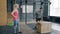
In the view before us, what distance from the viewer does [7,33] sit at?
8.45 metres

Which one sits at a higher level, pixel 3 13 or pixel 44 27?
pixel 3 13

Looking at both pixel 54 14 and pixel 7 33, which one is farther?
pixel 54 14

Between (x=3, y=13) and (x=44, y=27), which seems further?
(x=3, y=13)

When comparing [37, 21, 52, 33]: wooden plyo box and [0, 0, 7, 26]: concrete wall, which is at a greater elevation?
[0, 0, 7, 26]: concrete wall

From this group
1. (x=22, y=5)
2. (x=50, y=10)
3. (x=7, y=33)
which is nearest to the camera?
(x=7, y=33)

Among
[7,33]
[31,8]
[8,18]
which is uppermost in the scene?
[31,8]

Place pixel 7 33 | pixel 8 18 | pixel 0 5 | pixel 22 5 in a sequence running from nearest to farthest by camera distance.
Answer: pixel 7 33 → pixel 0 5 → pixel 8 18 → pixel 22 5

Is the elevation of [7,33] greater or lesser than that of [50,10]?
lesser

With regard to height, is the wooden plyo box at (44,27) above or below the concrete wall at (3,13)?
below

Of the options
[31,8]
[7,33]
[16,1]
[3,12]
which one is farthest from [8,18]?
[7,33]

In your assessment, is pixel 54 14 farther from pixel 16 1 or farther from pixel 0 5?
pixel 0 5

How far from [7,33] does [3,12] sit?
4.38 metres

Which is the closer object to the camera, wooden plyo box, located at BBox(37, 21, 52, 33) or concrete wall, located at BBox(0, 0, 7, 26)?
wooden plyo box, located at BBox(37, 21, 52, 33)

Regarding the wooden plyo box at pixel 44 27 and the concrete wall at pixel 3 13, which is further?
the concrete wall at pixel 3 13
